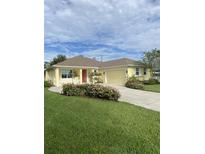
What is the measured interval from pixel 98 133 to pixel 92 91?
2.84m

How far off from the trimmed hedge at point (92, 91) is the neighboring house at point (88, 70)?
60 cm

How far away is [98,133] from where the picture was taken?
2.29 metres

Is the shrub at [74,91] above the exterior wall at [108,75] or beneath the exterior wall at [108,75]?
beneath

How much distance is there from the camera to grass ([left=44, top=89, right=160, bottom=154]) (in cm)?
189

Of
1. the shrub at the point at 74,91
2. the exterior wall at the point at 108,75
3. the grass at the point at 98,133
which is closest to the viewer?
the grass at the point at 98,133

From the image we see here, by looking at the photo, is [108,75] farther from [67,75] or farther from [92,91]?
[67,75]

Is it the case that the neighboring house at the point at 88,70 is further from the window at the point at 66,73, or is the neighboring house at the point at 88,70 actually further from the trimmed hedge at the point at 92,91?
the trimmed hedge at the point at 92,91

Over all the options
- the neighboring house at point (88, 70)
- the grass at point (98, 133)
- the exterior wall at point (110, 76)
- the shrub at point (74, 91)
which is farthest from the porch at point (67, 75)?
the grass at point (98, 133)

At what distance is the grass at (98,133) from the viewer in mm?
1889

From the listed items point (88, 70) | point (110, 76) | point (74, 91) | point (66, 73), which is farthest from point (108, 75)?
point (66, 73)
